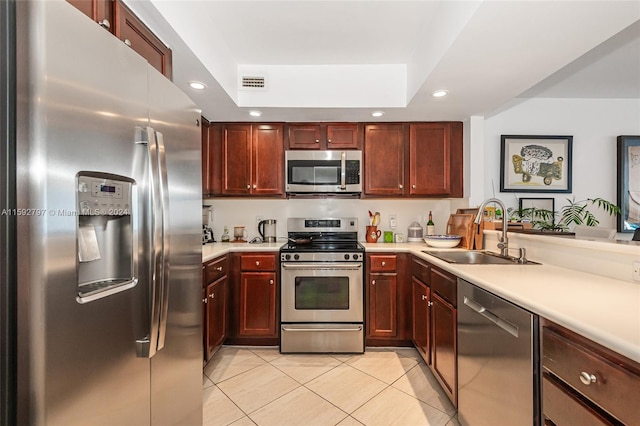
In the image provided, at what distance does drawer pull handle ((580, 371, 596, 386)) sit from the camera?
0.82 meters

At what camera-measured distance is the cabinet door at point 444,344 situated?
1751mm

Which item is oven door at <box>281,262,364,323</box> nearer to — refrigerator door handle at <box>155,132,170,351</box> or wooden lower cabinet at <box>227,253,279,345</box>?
wooden lower cabinet at <box>227,253,279,345</box>

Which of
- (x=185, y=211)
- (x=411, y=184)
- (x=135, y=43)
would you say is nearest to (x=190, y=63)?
(x=135, y=43)

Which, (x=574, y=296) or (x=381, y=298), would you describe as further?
(x=381, y=298)

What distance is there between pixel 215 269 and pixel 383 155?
6.40 feet

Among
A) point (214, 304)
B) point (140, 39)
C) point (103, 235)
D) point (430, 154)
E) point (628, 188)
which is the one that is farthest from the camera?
point (628, 188)

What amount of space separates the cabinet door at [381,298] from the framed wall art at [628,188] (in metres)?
2.63

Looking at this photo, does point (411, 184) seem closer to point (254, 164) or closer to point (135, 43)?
point (254, 164)

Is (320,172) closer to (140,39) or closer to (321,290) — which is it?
(321,290)

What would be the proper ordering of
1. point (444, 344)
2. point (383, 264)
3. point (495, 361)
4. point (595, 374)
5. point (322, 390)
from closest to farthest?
point (595, 374)
point (495, 361)
point (444, 344)
point (322, 390)
point (383, 264)

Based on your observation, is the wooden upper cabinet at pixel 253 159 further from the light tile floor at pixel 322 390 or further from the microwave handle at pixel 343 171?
the light tile floor at pixel 322 390

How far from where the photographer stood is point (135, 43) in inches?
53.7

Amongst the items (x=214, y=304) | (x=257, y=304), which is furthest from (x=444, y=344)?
(x=214, y=304)

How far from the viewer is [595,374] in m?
0.81
